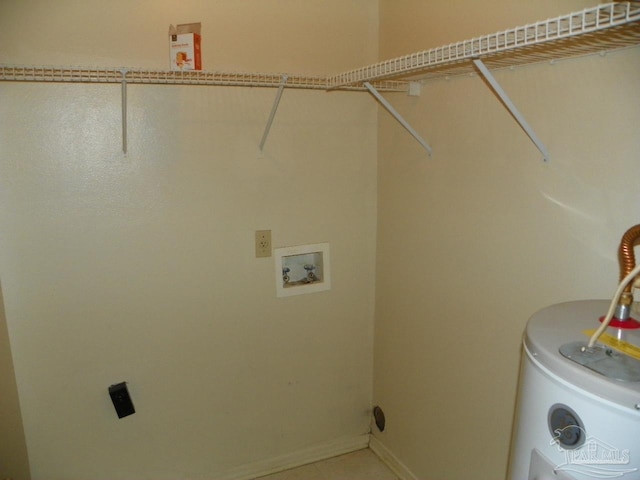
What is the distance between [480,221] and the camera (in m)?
1.61

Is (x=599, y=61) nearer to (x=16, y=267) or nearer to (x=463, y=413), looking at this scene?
(x=463, y=413)

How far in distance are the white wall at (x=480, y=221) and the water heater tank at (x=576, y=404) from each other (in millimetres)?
394

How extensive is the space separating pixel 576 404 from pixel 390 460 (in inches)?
65.6

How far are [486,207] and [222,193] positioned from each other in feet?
3.44

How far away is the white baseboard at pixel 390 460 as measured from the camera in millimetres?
2146

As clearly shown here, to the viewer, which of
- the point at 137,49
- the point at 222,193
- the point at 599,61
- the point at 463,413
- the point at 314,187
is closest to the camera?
the point at 599,61

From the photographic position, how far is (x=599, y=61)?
1179 mm

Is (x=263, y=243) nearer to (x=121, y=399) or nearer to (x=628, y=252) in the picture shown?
(x=121, y=399)

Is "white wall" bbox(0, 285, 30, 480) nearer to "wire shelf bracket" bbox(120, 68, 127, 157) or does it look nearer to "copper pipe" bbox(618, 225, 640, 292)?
"wire shelf bracket" bbox(120, 68, 127, 157)

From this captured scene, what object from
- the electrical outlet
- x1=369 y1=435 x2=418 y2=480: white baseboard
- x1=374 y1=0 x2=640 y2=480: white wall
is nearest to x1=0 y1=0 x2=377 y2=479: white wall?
the electrical outlet

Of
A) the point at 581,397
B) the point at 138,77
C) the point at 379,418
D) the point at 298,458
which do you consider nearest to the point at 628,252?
the point at 581,397

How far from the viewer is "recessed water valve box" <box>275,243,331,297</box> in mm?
2082

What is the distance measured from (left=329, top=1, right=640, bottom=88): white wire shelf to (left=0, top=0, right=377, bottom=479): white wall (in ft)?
1.81

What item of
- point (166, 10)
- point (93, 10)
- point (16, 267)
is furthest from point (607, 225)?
point (16, 267)
